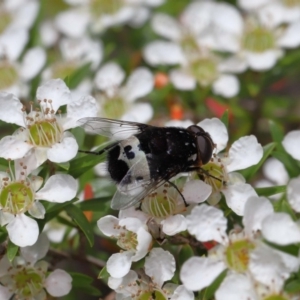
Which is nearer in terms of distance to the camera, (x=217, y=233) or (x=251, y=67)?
(x=217, y=233)

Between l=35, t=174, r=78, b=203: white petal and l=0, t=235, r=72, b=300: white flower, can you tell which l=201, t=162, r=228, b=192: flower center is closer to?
l=35, t=174, r=78, b=203: white petal

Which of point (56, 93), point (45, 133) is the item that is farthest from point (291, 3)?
point (45, 133)

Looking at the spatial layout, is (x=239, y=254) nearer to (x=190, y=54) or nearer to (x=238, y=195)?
(x=238, y=195)

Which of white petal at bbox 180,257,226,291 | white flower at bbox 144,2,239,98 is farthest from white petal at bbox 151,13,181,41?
white petal at bbox 180,257,226,291

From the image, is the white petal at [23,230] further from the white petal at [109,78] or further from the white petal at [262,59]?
the white petal at [262,59]

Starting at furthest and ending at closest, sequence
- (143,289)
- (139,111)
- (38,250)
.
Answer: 1. (139,111)
2. (38,250)
3. (143,289)

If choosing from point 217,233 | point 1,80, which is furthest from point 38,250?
point 1,80

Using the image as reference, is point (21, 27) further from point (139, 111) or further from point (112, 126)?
point (112, 126)
